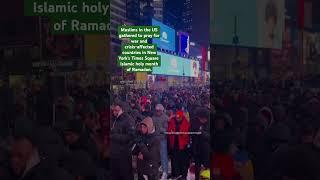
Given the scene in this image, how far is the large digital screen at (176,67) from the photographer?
1511 cm

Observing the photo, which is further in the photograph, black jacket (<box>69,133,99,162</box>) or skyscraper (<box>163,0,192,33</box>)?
skyscraper (<box>163,0,192,33</box>)

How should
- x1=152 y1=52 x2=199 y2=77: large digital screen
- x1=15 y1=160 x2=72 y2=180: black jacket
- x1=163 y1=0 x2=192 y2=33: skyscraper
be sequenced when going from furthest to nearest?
x1=152 y1=52 x2=199 y2=77: large digital screen, x1=163 y1=0 x2=192 y2=33: skyscraper, x1=15 y1=160 x2=72 y2=180: black jacket

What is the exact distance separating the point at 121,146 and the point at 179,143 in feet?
6.71

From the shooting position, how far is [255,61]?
4660 mm

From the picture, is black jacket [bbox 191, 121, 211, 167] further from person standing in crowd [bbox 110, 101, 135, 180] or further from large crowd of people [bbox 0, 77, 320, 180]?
large crowd of people [bbox 0, 77, 320, 180]

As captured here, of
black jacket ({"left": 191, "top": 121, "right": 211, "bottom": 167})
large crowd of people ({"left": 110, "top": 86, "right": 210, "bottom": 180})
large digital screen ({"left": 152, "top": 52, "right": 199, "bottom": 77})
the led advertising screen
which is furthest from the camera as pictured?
large digital screen ({"left": 152, "top": 52, "right": 199, "bottom": 77})

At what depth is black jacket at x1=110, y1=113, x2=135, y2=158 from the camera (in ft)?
26.3

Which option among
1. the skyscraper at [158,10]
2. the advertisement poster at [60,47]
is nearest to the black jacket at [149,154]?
the advertisement poster at [60,47]

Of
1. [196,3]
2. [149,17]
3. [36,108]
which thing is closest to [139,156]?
[196,3]

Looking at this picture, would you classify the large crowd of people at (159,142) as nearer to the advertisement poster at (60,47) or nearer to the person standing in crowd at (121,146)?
the person standing in crowd at (121,146)

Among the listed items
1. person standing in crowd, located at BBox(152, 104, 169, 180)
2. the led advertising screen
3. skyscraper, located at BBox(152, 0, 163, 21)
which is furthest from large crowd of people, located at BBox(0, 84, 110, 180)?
skyscraper, located at BBox(152, 0, 163, 21)

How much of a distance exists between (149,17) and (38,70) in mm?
10424

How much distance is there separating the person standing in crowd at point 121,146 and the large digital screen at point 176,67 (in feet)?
20.4

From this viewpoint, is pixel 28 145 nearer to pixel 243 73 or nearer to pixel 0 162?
pixel 0 162
